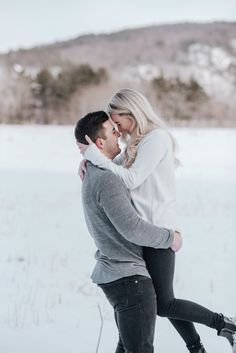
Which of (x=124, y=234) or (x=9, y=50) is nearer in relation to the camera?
(x=124, y=234)

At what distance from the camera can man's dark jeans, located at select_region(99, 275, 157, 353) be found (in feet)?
5.04

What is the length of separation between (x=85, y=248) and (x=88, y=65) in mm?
1224

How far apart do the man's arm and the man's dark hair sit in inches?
4.6

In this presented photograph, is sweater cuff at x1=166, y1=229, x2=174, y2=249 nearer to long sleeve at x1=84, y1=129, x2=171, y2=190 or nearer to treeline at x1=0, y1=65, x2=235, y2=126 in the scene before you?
long sleeve at x1=84, y1=129, x2=171, y2=190

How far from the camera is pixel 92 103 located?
12.1 feet

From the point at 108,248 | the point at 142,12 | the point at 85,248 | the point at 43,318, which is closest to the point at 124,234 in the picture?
the point at 108,248

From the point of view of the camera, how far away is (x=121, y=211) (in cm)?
150

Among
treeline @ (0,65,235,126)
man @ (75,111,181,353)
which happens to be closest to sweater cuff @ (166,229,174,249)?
man @ (75,111,181,353)

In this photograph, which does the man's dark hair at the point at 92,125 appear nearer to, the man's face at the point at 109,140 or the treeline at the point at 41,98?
the man's face at the point at 109,140

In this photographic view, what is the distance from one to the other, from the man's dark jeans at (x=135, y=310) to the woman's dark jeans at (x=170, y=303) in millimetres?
90

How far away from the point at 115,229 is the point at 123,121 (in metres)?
0.30

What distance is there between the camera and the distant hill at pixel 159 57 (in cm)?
389

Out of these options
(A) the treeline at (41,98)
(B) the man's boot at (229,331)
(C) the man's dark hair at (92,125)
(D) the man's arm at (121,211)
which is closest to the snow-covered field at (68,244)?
(A) the treeline at (41,98)

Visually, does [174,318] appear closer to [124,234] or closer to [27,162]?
[124,234]
